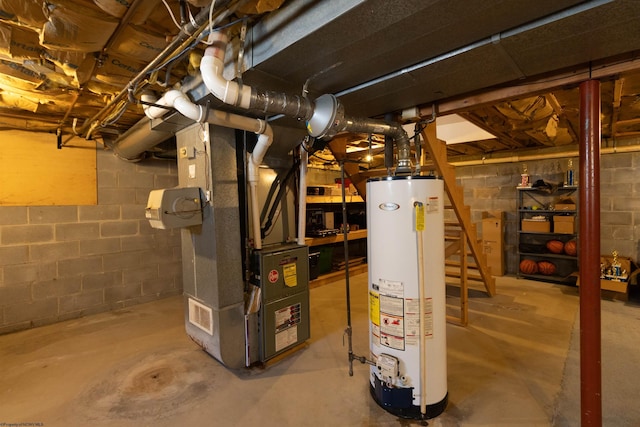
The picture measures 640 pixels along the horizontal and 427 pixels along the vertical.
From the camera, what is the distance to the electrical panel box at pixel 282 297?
2357mm

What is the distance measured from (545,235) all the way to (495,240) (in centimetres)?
73

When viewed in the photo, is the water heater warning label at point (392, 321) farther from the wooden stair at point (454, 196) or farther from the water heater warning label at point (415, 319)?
the wooden stair at point (454, 196)

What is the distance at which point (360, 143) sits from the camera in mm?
4445

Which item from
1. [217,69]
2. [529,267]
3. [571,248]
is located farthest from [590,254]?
[529,267]

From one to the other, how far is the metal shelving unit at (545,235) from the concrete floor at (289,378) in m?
1.34

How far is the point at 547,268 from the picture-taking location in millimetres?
4613

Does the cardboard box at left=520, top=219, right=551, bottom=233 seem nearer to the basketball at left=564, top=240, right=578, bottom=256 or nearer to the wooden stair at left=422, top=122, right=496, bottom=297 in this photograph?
the basketball at left=564, top=240, right=578, bottom=256

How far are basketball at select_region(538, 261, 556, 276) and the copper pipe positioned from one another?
12.3ft

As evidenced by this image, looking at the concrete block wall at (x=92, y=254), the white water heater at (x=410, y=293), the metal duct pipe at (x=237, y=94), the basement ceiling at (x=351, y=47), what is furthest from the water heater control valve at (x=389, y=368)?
the concrete block wall at (x=92, y=254)

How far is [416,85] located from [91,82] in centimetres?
224

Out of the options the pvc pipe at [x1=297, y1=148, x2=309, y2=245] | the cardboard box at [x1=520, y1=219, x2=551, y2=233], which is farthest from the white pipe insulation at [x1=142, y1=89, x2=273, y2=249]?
the cardboard box at [x1=520, y1=219, x2=551, y2=233]

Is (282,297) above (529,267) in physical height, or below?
above

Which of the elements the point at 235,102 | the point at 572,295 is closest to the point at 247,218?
the point at 235,102

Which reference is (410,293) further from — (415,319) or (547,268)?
(547,268)
